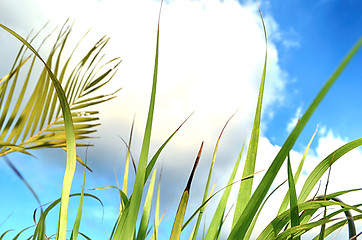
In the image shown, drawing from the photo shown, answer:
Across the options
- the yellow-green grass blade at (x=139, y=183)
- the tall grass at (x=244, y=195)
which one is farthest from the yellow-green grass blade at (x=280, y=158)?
the yellow-green grass blade at (x=139, y=183)

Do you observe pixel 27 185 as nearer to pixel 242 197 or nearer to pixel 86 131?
pixel 242 197

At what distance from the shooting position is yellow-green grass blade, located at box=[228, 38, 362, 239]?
0.26 metres

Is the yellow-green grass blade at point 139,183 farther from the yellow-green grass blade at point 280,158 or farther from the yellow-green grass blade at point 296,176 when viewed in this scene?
the yellow-green grass blade at point 296,176

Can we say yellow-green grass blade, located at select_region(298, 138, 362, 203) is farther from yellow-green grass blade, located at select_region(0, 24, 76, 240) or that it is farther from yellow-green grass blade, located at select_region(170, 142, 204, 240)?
yellow-green grass blade, located at select_region(0, 24, 76, 240)

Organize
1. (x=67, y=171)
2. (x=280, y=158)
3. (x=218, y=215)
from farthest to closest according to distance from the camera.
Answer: (x=218, y=215), (x=67, y=171), (x=280, y=158)

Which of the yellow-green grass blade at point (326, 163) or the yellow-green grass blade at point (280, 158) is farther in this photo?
the yellow-green grass blade at point (326, 163)

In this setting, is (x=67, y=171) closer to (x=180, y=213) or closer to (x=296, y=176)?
(x=180, y=213)

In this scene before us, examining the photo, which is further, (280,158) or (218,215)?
(218,215)

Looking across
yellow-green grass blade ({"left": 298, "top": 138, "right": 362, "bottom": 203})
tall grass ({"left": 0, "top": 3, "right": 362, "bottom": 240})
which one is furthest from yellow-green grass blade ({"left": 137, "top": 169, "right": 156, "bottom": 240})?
yellow-green grass blade ({"left": 298, "top": 138, "right": 362, "bottom": 203})

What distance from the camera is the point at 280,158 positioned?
0.35 m

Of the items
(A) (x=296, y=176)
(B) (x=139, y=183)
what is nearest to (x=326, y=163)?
(A) (x=296, y=176)

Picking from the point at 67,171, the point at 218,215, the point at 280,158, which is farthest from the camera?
the point at 218,215

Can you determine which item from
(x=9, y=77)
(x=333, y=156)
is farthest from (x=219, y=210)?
(x=9, y=77)

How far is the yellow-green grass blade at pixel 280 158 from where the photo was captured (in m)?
0.26
